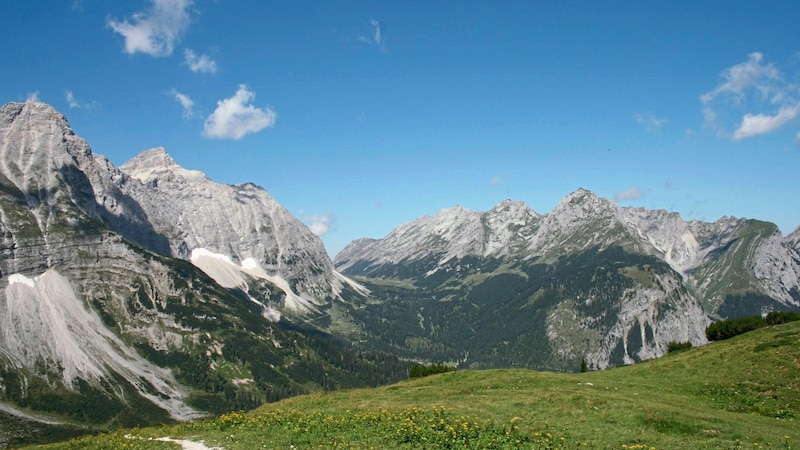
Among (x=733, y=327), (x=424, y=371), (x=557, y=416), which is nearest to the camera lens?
(x=557, y=416)

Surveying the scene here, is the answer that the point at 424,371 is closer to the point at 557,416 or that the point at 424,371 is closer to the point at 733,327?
the point at 557,416

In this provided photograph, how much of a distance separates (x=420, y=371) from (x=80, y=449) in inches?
2772

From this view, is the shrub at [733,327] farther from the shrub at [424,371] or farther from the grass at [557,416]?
the shrub at [424,371]

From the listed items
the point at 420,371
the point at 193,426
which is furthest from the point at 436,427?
the point at 420,371

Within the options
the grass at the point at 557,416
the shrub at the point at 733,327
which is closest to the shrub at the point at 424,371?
the grass at the point at 557,416

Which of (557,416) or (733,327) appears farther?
(733,327)

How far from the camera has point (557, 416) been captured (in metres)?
44.8

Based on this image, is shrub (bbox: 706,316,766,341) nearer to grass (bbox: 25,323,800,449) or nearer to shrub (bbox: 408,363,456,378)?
grass (bbox: 25,323,800,449)

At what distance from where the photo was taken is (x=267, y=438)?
3894cm

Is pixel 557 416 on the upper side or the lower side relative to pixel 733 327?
lower

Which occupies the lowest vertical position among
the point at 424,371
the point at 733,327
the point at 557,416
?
the point at 557,416

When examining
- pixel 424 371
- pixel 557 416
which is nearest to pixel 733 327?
pixel 424 371

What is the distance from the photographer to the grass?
36.8 metres

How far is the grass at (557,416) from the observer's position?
36.8 metres
